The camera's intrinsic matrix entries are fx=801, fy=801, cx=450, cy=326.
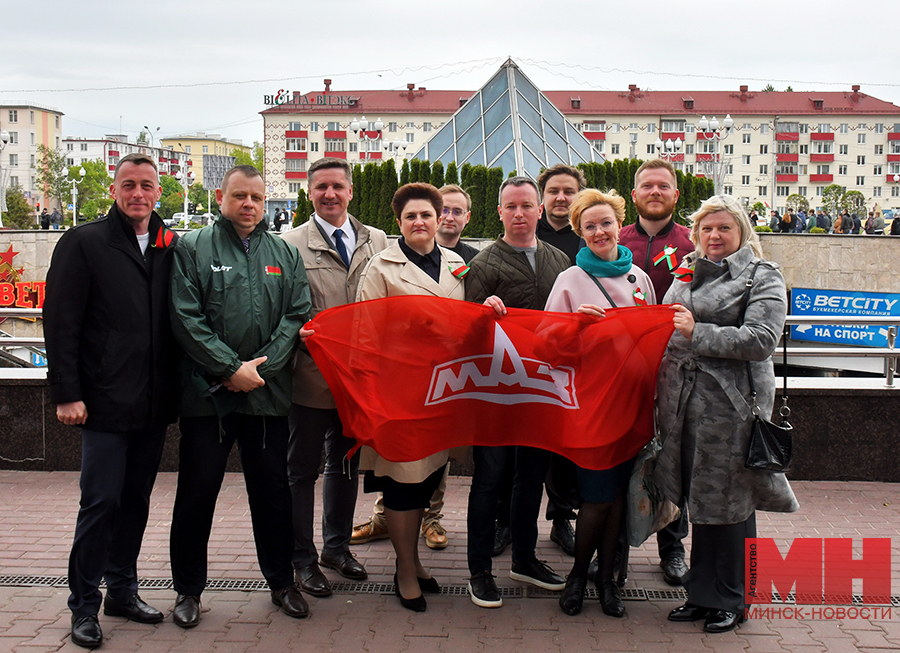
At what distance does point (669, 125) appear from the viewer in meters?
87.1

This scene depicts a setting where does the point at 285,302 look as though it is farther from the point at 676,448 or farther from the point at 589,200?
the point at 676,448

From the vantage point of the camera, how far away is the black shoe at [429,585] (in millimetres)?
4328

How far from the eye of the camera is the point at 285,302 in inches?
162

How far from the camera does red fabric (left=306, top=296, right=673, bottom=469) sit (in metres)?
4.03

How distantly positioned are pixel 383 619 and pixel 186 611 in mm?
963

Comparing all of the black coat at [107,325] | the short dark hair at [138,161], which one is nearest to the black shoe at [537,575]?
the black coat at [107,325]

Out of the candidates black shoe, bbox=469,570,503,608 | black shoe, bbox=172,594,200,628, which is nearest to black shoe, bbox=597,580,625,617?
black shoe, bbox=469,570,503,608

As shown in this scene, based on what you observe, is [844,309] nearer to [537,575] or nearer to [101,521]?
[537,575]

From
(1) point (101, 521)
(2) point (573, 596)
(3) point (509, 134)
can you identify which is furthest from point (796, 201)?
(1) point (101, 521)

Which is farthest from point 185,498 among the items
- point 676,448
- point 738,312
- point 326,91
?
point 326,91

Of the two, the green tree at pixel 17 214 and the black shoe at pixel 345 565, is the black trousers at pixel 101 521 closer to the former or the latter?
the black shoe at pixel 345 565

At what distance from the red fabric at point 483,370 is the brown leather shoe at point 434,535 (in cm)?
111

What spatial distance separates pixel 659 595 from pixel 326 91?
93119 millimetres

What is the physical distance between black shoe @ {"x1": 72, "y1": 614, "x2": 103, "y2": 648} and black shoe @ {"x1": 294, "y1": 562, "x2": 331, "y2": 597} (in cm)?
102
